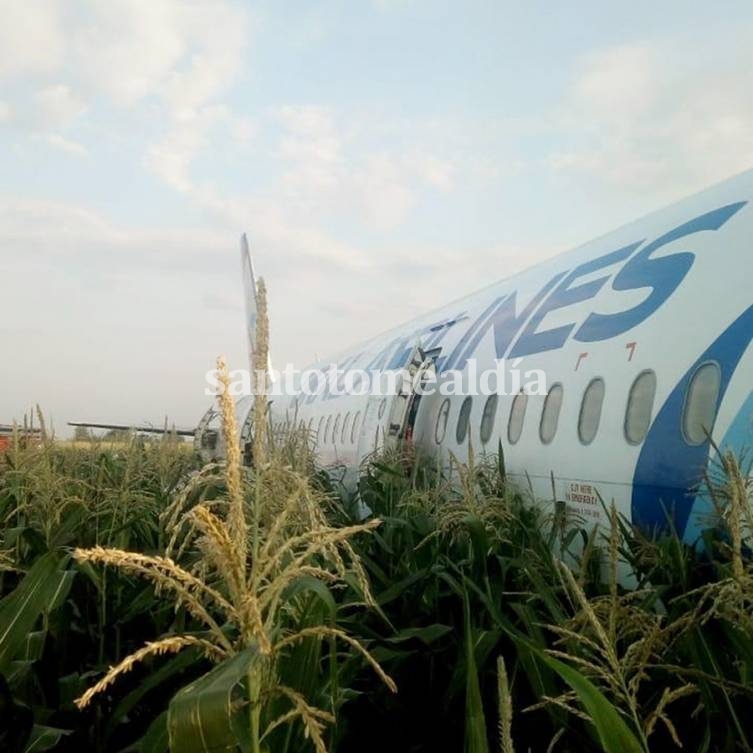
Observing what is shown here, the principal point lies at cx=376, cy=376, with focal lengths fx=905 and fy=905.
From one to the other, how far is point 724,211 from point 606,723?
4609mm

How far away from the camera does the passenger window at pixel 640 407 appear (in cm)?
536

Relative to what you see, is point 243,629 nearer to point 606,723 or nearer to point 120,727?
point 606,723

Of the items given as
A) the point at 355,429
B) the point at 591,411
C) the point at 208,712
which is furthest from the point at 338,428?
the point at 208,712

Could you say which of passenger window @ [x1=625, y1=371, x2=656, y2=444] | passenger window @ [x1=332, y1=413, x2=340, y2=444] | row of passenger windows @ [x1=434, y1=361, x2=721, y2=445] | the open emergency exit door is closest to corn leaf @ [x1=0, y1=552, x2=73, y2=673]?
row of passenger windows @ [x1=434, y1=361, x2=721, y2=445]

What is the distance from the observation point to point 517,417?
7.33 m

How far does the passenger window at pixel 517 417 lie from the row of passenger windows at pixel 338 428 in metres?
4.82

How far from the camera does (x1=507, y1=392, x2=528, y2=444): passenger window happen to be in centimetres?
722

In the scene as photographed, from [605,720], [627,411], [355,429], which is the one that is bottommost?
[605,720]

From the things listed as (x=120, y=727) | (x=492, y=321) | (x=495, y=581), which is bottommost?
(x=120, y=727)

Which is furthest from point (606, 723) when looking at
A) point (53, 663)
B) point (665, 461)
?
point (665, 461)

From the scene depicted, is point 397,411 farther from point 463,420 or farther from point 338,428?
point 338,428

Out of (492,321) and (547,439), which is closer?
(547,439)

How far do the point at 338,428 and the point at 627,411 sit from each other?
836cm

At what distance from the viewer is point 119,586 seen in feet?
12.7
